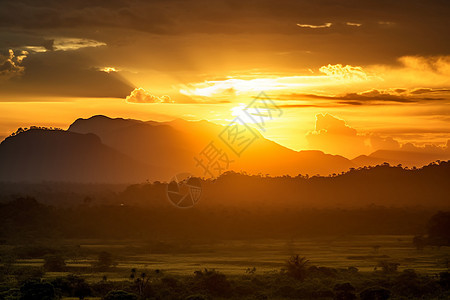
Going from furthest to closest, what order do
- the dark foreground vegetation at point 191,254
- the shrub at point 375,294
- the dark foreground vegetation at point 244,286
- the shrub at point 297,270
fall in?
1. the shrub at point 297,270
2. the dark foreground vegetation at point 191,254
3. the dark foreground vegetation at point 244,286
4. the shrub at point 375,294

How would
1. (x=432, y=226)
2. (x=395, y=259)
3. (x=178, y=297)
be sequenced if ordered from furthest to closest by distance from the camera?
(x=432, y=226)
(x=395, y=259)
(x=178, y=297)

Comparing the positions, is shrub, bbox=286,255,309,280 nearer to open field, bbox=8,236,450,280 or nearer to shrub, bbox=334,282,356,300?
open field, bbox=8,236,450,280

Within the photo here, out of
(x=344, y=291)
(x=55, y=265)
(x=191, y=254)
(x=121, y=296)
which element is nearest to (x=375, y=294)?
(x=344, y=291)

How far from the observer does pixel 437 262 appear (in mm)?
90812

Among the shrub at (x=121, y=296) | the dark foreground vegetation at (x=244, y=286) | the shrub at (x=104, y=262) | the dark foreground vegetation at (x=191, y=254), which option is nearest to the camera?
the shrub at (x=121, y=296)

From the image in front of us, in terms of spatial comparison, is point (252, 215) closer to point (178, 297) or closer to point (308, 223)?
point (308, 223)

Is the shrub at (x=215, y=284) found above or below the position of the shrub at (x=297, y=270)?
below

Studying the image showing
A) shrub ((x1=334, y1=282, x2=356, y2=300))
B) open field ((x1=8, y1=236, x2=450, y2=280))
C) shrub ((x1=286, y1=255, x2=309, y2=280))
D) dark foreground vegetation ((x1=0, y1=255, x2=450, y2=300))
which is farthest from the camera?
open field ((x1=8, y1=236, x2=450, y2=280))

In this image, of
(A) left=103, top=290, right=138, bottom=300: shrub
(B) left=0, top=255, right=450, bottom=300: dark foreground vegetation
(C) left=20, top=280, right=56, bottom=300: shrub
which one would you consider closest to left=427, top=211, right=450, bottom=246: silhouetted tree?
(B) left=0, top=255, right=450, bottom=300: dark foreground vegetation

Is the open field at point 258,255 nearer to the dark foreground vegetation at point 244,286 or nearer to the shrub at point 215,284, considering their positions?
the dark foreground vegetation at point 244,286

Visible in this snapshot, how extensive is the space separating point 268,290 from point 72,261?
35.8 metres

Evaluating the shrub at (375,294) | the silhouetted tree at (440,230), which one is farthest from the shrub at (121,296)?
the silhouetted tree at (440,230)

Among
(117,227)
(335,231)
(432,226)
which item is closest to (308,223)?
(335,231)

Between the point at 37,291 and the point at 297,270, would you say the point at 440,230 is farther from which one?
the point at 37,291
